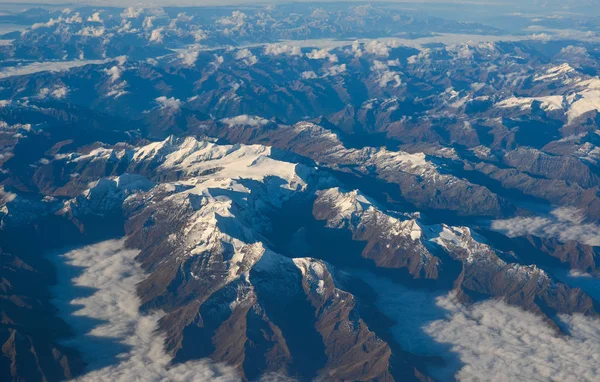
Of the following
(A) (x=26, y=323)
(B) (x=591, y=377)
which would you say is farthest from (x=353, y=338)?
(A) (x=26, y=323)

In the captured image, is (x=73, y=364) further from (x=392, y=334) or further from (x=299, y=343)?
(x=392, y=334)

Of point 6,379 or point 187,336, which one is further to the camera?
point 187,336

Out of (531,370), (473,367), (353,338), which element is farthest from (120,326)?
(531,370)

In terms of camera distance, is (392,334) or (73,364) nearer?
(73,364)

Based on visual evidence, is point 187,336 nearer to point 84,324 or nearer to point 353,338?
point 84,324

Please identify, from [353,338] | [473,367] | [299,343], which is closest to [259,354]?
[299,343]

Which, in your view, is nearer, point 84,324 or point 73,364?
point 73,364

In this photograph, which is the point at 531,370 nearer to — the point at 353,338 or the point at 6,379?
the point at 353,338
